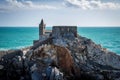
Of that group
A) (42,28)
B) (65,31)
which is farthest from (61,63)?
(42,28)

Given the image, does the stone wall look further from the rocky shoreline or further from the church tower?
the church tower

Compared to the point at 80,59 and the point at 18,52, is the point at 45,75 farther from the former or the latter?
the point at 18,52

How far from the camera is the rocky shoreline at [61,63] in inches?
1369

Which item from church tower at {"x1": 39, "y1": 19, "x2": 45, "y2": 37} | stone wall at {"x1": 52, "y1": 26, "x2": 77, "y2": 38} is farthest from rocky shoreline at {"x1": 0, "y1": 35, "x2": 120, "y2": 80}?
church tower at {"x1": 39, "y1": 19, "x2": 45, "y2": 37}

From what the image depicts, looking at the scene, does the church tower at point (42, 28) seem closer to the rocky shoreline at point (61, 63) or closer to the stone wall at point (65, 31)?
the stone wall at point (65, 31)

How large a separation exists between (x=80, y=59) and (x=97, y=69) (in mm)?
2967

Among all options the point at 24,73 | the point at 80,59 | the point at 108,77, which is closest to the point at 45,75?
the point at 24,73

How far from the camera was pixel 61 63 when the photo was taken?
36875mm

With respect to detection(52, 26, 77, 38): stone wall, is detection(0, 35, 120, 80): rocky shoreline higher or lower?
lower

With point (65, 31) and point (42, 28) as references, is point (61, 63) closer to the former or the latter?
point (65, 31)

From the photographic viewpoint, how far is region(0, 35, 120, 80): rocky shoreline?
1369 inches

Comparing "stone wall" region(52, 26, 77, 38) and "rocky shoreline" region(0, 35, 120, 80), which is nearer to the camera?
"rocky shoreline" region(0, 35, 120, 80)

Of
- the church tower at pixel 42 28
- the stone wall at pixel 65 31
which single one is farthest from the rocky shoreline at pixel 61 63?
the church tower at pixel 42 28

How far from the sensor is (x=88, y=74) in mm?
36250
